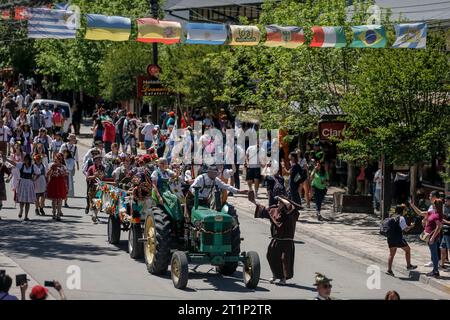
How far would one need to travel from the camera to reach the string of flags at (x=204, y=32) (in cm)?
2395

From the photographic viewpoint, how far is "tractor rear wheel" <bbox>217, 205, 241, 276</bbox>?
17953 millimetres

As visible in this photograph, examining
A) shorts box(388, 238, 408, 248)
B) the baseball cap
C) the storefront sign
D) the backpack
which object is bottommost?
shorts box(388, 238, 408, 248)

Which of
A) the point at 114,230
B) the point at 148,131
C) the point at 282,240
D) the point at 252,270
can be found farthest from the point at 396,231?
the point at 148,131

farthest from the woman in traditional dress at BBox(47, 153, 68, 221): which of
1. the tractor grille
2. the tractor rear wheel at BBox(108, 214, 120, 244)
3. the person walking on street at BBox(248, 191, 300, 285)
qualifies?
the tractor grille

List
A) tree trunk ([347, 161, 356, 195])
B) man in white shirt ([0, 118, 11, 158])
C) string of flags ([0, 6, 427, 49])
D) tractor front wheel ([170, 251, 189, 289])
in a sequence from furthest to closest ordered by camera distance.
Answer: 1. man in white shirt ([0, 118, 11, 158])
2. tree trunk ([347, 161, 356, 195])
3. string of flags ([0, 6, 427, 49])
4. tractor front wheel ([170, 251, 189, 289])

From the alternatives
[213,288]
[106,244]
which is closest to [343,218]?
[106,244]

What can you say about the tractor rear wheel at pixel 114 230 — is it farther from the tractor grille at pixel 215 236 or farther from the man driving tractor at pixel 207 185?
the tractor grille at pixel 215 236

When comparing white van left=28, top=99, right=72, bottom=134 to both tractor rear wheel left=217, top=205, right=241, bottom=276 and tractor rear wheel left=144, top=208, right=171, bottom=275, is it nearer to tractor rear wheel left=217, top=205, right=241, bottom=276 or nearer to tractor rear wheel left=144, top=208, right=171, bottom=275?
tractor rear wheel left=144, top=208, right=171, bottom=275

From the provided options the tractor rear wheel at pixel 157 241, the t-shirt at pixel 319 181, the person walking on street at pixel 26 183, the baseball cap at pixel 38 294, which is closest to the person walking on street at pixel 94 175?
the person walking on street at pixel 26 183

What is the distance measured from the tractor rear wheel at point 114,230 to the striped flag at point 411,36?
810 cm

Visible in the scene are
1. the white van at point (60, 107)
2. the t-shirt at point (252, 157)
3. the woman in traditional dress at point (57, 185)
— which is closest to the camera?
the woman in traditional dress at point (57, 185)

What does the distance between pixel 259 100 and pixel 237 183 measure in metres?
3.05

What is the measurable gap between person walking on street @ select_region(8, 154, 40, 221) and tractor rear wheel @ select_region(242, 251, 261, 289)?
820 centimetres
